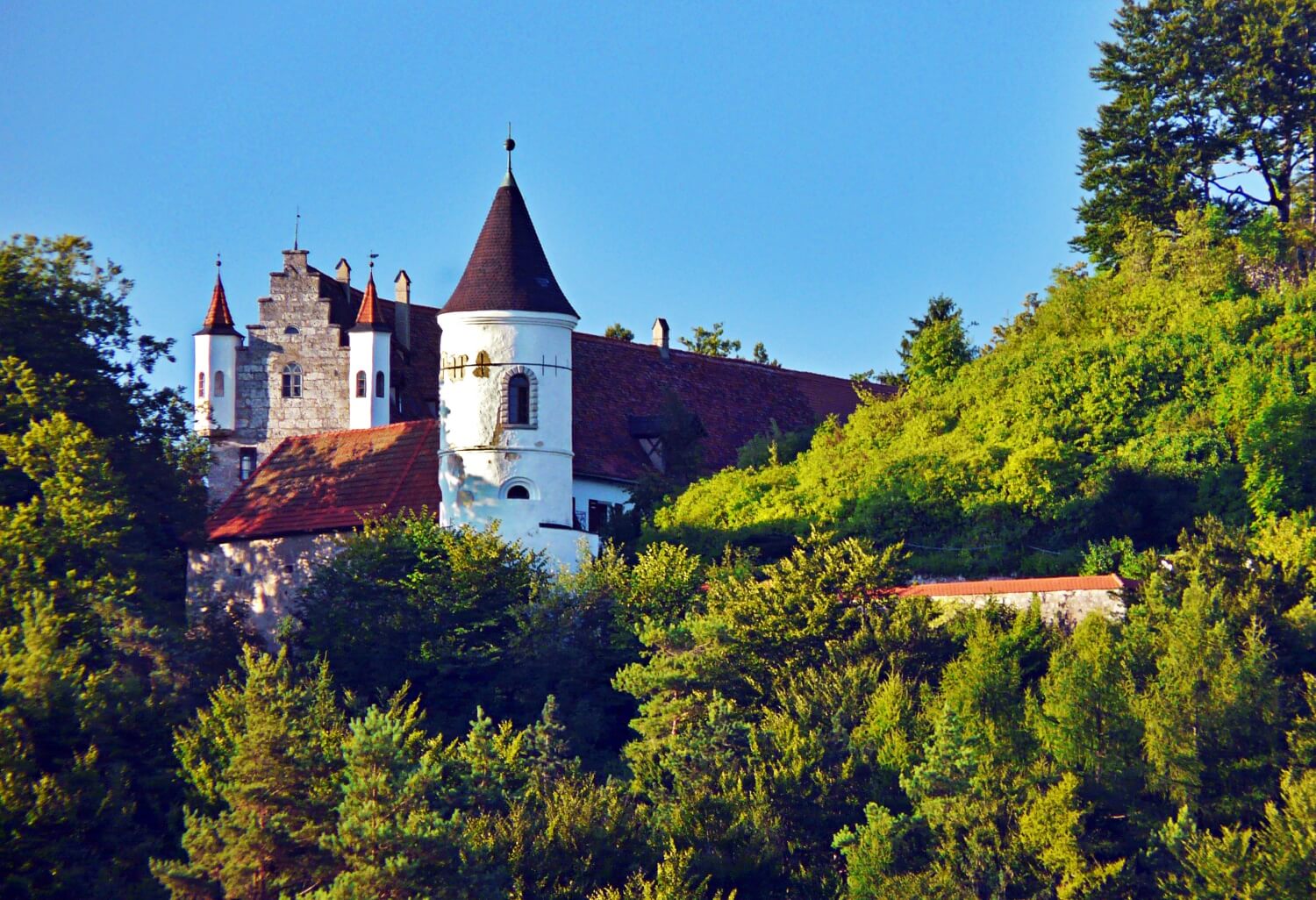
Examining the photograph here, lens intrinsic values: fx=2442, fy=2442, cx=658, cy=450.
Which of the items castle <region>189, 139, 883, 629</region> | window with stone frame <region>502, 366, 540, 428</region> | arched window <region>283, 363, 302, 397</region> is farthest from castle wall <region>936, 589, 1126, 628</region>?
arched window <region>283, 363, 302, 397</region>

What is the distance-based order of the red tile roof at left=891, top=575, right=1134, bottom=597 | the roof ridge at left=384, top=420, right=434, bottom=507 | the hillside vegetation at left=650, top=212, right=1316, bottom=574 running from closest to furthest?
the red tile roof at left=891, top=575, right=1134, bottom=597 → the hillside vegetation at left=650, top=212, right=1316, bottom=574 → the roof ridge at left=384, top=420, right=434, bottom=507

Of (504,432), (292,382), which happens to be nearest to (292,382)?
(292,382)

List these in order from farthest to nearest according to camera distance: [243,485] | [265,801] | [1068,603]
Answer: [243,485]
[1068,603]
[265,801]

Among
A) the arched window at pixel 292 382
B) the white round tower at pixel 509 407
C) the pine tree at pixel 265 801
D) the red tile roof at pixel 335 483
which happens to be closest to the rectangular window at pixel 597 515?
the white round tower at pixel 509 407

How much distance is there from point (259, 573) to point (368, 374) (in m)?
8.87

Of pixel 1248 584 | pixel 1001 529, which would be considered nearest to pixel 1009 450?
pixel 1001 529

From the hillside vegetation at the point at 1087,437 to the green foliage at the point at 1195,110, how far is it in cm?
269

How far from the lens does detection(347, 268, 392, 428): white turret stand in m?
58.7

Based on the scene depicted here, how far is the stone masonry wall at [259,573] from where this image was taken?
1976 inches

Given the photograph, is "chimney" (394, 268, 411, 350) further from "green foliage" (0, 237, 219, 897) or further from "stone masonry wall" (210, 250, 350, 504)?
"green foliage" (0, 237, 219, 897)

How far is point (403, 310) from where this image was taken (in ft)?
201

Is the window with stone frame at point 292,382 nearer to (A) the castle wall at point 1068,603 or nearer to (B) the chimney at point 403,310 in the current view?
(B) the chimney at point 403,310

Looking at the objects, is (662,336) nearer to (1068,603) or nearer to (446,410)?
(446,410)

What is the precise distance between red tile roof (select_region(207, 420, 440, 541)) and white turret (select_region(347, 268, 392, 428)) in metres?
3.43
